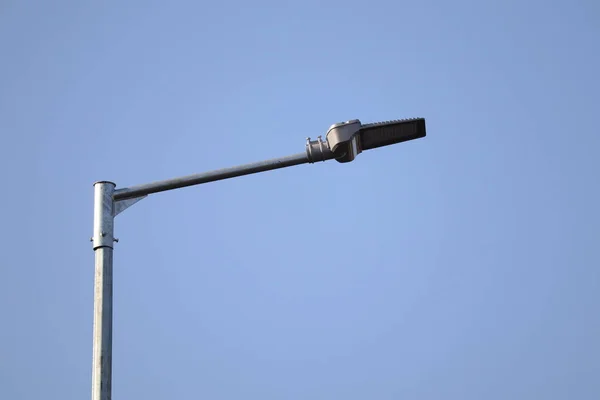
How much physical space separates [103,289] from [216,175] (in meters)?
1.53

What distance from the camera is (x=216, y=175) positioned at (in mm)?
10711

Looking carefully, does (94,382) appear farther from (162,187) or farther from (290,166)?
(290,166)

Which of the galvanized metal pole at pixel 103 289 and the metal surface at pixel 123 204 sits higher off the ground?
the metal surface at pixel 123 204

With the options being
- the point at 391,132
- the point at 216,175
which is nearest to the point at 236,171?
the point at 216,175

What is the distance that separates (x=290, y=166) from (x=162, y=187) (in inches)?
47.4

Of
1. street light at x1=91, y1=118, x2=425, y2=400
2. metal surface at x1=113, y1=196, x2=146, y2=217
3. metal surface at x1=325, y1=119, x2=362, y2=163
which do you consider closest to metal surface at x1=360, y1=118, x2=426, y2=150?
street light at x1=91, y1=118, x2=425, y2=400

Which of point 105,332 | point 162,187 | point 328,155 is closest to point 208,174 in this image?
point 162,187

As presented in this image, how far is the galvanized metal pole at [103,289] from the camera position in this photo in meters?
9.73

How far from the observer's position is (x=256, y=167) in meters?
10.8

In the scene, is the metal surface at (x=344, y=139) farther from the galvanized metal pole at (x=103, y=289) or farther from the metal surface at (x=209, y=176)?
the galvanized metal pole at (x=103, y=289)

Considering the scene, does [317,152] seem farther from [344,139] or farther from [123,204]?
[123,204]

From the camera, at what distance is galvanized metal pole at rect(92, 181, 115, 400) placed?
9727mm

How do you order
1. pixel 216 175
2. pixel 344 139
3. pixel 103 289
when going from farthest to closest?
pixel 216 175
pixel 344 139
pixel 103 289

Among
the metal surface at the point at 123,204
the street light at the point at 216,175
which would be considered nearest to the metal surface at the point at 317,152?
the street light at the point at 216,175
